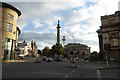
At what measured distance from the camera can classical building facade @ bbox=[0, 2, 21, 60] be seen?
237 ft

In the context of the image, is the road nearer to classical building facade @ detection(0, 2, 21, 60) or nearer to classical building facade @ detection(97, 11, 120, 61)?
classical building facade @ detection(0, 2, 21, 60)

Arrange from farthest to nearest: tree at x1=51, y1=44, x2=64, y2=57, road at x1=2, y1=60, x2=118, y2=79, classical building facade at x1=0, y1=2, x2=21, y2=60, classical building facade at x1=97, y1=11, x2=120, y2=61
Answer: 1. tree at x1=51, y1=44, x2=64, y2=57
2. classical building facade at x1=97, y1=11, x2=120, y2=61
3. classical building facade at x1=0, y1=2, x2=21, y2=60
4. road at x1=2, y1=60, x2=118, y2=79

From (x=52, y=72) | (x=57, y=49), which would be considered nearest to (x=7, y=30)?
(x=52, y=72)

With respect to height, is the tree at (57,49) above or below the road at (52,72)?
above

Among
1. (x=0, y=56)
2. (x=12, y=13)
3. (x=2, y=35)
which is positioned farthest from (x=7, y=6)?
(x=0, y=56)

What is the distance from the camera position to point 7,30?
74.4 metres

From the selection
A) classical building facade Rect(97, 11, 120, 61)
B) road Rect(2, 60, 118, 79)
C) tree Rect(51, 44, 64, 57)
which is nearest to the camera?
road Rect(2, 60, 118, 79)

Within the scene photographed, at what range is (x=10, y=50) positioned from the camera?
76438mm

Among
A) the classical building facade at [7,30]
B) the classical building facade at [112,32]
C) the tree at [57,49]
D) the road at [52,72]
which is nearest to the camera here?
the road at [52,72]

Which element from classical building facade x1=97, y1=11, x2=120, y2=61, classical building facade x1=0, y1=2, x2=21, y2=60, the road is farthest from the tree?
the road

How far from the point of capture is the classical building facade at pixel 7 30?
72.2 meters

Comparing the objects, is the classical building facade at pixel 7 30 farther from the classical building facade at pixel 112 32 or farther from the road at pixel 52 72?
the road at pixel 52 72

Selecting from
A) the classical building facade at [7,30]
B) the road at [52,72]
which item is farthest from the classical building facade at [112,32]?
the road at [52,72]

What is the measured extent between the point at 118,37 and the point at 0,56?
40.0 meters
